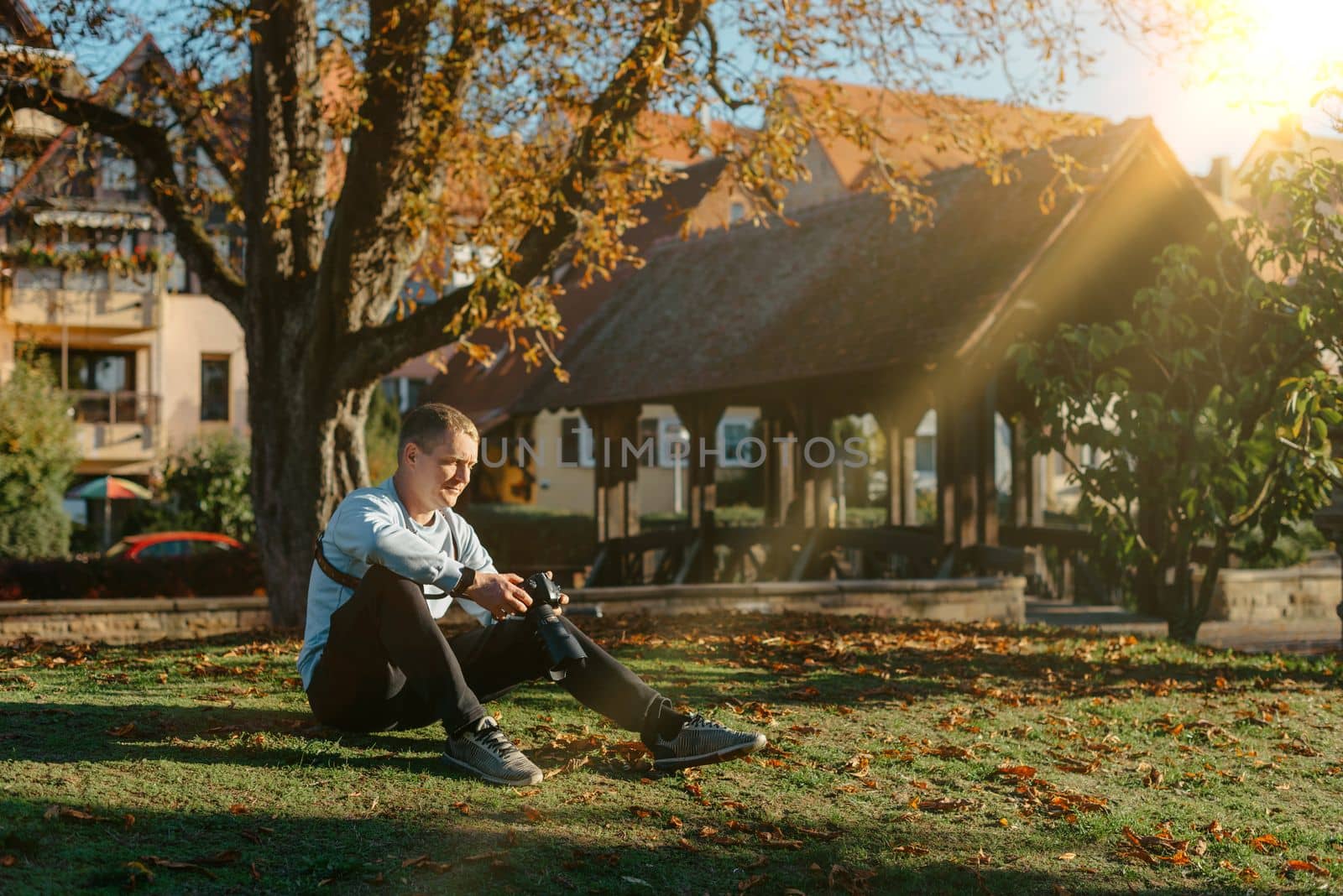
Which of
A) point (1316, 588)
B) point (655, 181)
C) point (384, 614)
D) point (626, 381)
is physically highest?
point (655, 181)

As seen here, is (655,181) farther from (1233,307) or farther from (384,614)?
(384,614)

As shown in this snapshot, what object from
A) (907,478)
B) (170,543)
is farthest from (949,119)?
(170,543)

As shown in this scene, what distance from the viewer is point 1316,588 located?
1795 centimetres

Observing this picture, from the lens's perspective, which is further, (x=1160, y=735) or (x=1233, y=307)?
(x=1233, y=307)

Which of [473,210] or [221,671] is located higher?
[473,210]

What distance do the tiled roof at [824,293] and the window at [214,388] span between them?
17.8 m

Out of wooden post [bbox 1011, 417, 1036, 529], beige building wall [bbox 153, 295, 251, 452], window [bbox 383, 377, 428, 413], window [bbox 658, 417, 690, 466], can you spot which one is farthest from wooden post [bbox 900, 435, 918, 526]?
window [bbox 383, 377, 428, 413]

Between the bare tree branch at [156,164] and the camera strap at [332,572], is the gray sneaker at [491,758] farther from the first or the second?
the bare tree branch at [156,164]

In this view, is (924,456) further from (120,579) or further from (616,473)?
(120,579)

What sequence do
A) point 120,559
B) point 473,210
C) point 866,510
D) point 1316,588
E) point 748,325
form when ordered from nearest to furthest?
point 473,210
point 120,559
point 1316,588
point 748,325
point 866,510

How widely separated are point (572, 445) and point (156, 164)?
27.4m

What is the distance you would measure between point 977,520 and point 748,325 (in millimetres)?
4898

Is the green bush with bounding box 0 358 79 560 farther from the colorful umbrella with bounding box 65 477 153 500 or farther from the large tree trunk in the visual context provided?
the large tree trunk

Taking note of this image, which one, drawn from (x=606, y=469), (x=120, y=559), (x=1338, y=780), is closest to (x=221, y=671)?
(x=1338, y=780)
